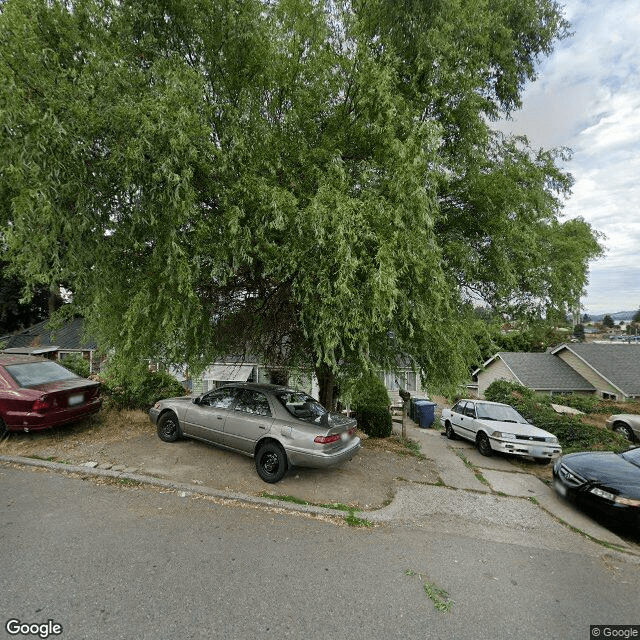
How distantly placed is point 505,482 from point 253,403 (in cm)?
543

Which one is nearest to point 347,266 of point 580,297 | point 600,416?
point 580,297

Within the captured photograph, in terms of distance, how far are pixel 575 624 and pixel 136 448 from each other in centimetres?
654

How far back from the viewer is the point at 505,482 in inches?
275

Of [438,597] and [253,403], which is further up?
[253,403]

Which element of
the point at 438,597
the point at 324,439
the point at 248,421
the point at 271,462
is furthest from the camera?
the point at 248,421

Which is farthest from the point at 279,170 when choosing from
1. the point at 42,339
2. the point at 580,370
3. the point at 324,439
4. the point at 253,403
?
the point at 580,370

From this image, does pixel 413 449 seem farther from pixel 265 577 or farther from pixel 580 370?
pixel 580 370

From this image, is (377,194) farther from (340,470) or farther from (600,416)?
(600,416)

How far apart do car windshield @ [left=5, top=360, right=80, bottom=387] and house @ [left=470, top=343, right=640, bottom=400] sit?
76.0ft

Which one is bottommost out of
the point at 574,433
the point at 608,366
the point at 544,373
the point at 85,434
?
the point at 85,434

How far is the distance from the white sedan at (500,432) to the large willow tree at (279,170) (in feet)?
13.2

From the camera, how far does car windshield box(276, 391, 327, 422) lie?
5.60 m

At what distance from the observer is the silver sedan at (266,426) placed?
5.18m

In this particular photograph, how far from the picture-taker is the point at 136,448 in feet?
20.7
